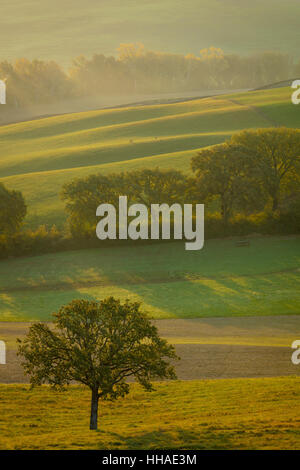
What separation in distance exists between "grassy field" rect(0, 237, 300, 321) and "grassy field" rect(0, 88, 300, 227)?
48.6ft

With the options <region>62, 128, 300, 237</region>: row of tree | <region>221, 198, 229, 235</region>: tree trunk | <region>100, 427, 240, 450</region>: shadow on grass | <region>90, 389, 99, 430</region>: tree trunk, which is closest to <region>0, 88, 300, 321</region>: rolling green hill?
<region>221, 198, 229, 235</region>: tree trunk

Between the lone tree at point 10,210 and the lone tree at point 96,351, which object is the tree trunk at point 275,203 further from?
the lone tree at point 96,351

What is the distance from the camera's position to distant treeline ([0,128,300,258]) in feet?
230

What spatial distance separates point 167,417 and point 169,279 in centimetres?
3220

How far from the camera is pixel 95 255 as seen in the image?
6794 cm

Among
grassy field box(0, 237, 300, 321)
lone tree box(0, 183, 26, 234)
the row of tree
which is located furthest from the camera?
the row of tree

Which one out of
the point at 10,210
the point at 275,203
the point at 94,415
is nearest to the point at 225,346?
the point at 94,415

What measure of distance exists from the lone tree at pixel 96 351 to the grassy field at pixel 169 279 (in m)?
23.0

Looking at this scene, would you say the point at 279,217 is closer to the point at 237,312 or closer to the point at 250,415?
the point at 237,312

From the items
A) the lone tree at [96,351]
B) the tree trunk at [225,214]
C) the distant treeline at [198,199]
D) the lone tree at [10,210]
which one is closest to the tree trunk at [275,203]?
the distant treeline at [198,199]

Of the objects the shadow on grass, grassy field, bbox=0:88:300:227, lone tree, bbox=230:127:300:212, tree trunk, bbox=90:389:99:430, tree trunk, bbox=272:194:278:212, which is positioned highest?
grassy field, bbox=0:88:300:227

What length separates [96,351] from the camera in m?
26.7

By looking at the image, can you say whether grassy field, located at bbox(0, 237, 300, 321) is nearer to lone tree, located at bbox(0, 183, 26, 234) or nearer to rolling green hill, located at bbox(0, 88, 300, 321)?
rolling green hill, located at bbox(0, 88, 300, 321)

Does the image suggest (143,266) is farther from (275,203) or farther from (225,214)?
(275,203)
